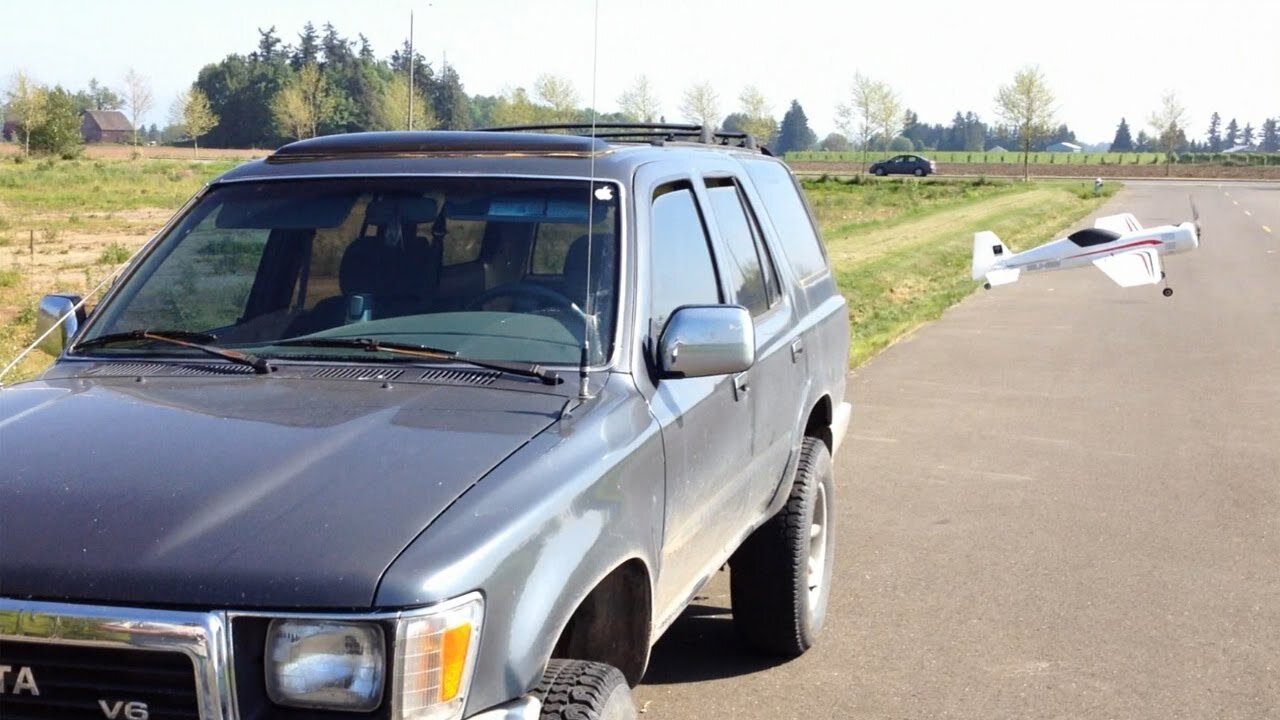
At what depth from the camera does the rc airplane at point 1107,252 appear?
58.7 ft

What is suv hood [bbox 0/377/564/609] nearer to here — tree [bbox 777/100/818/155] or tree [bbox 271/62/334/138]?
tree [bbox 271/62/334/138]

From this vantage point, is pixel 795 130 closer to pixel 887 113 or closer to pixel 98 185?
pixel 887 113

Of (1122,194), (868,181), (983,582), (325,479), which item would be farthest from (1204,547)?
(868,181)

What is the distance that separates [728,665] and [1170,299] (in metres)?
15.7

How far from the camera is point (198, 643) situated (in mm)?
2604

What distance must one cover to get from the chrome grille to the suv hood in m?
0.11

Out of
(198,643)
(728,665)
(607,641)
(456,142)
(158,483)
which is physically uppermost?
(456,142)

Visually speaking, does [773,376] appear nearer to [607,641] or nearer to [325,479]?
[607,641]

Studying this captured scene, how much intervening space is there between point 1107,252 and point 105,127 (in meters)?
101

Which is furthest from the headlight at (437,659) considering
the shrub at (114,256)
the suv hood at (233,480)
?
the shrub at (114,256)

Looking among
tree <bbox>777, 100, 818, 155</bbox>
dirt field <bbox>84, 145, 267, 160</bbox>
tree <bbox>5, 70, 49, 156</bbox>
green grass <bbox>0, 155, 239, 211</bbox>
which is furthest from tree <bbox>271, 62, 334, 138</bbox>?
tree <bbox>777, 100, 818, 155</bbox>

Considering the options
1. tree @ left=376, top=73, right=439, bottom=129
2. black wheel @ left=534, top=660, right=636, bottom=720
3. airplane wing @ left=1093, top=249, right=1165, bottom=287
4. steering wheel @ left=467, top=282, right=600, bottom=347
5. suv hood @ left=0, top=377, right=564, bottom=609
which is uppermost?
tree @ left=376, top=73, right=439, bottom=129

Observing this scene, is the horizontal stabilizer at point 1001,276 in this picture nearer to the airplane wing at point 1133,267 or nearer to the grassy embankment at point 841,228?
the grassy embankment at point 841,228

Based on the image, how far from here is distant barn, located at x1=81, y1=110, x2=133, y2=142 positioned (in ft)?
340
